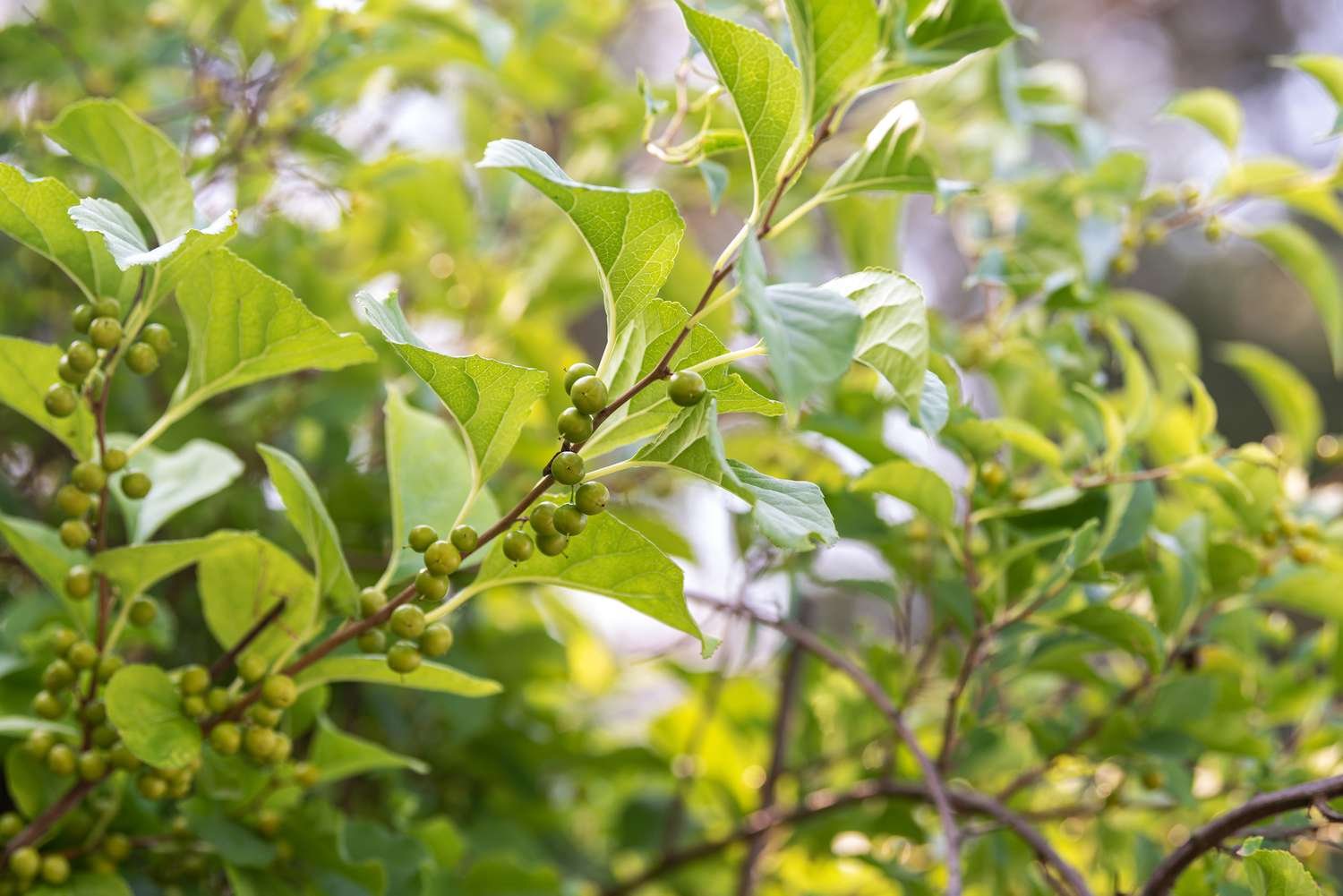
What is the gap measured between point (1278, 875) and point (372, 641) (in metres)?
0.48

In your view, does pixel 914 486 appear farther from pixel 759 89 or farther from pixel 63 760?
pixel 63 760

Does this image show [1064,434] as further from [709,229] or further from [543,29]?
[709,229]

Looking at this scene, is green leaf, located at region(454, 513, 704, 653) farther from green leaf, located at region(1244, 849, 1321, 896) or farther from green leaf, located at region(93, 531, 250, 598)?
green leaf, located at region(1244, 849, 1321, 896)

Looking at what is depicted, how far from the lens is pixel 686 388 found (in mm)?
476

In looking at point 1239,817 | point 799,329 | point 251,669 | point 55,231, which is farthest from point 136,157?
point 1239,817

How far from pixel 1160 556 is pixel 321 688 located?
597mm

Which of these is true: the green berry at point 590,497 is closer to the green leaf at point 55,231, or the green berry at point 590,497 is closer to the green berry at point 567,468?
the green berry at point 567,468

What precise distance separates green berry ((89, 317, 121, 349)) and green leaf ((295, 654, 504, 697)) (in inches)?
8.0

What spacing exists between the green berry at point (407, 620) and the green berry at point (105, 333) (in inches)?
8.4

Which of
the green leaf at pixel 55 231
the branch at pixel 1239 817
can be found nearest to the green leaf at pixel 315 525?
the green leaf at pixel 55 231

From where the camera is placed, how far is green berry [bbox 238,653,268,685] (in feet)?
2.10

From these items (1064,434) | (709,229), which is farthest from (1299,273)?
(709,229)

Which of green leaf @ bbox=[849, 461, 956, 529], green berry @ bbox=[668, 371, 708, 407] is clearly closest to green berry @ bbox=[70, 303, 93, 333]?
green berry @ bbox=[668, 371, 708, 407]

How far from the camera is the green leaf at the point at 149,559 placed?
0.63m
